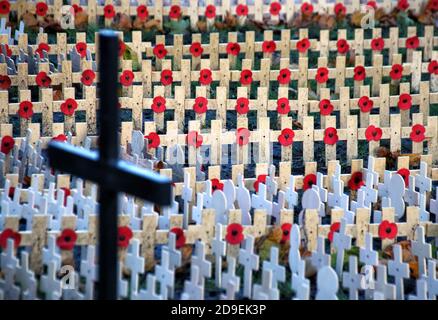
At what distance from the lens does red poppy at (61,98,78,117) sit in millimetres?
9773

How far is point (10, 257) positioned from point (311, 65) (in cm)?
586

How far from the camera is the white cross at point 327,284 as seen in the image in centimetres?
700

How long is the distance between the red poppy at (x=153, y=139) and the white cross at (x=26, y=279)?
241cm

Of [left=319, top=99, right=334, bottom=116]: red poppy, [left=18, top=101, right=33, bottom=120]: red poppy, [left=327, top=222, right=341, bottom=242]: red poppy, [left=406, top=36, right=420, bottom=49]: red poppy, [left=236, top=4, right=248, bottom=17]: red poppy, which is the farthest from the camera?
[left=236, top=4, right=248, bottom=17]: red poppy

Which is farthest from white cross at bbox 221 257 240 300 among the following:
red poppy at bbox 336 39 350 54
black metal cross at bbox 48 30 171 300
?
red poppy at bbox 336 39 350 54

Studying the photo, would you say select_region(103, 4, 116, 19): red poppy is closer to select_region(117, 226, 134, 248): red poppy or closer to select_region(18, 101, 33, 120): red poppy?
select_region(18, 101, 33, 120): red poppy

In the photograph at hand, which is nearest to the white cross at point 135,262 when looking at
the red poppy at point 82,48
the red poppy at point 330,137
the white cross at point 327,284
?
the white cross at point 327,284

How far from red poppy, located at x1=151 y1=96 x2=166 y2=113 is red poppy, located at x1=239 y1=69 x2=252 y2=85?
3.37ft

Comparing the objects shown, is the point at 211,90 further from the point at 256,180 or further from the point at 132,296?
the point at 132,296

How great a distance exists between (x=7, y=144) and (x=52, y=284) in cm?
214

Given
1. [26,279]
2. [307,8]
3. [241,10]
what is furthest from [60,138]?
[307,8]

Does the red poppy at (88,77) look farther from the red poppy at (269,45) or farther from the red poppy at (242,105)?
the red poppy at (269,45)

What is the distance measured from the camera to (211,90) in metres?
Result: 11.1

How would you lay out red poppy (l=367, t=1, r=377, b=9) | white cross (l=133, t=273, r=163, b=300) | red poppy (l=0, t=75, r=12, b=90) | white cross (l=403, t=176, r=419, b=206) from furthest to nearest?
1. red poppy (l=367, t=1, r=377, b=9)
2. red poppy (l=0, t=75, r=12, b=90)
3. white cross (l=403, t=176, r=419, b=206)
4. white cross (l=133, t=273, r=163, b=300)
